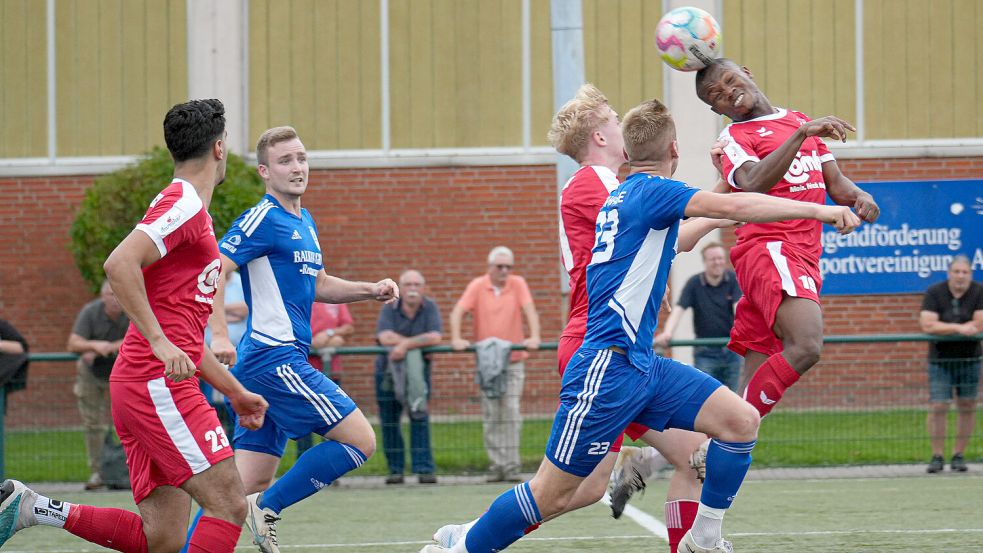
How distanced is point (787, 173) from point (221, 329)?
3045 mm

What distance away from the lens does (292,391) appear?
21.0ft

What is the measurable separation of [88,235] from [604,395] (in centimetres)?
1145

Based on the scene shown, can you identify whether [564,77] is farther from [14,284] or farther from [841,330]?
[14,284]

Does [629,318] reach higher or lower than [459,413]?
higher

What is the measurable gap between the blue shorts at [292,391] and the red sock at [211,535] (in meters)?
1.33

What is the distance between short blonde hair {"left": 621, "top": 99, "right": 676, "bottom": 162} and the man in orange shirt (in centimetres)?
629

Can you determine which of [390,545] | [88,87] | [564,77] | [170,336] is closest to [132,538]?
[170,336]

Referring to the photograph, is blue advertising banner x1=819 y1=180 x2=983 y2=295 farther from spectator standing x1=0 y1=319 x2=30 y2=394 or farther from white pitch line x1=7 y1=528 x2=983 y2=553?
spectator standing x1=0 y1=319 x2=30 y2=394

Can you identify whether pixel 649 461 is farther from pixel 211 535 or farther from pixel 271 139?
pixel 271 139

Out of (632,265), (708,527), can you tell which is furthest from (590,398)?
(708,527)

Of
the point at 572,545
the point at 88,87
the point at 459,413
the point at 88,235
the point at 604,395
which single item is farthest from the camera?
the point at 88,87

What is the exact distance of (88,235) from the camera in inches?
599

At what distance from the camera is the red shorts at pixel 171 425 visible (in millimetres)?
5016

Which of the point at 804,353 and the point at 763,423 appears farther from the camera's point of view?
the point at 763,423
